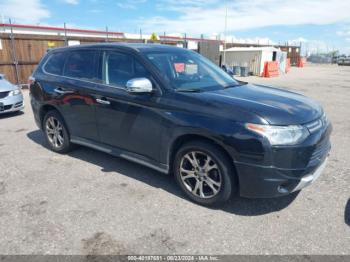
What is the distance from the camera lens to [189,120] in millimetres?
3229

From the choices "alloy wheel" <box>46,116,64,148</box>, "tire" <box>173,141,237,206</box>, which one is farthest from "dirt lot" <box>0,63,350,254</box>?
"alloy wheel" <box>46,116,64,148</box>

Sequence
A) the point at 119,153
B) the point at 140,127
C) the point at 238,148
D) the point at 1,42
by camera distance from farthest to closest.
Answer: the point at 1,42 → the point at 119,153 → the point at 140,127 → the point at 238,148

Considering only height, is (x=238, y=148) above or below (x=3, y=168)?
above

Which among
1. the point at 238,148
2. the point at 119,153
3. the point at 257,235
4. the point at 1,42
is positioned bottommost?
the point at 257,235

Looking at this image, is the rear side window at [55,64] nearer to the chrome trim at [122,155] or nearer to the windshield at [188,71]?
the chrome trim at [122,155]

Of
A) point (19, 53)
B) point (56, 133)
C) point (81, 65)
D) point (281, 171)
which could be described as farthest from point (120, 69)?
point (19, 53)

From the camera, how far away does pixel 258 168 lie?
2904 mm

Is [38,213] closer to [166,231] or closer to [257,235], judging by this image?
[166,231]

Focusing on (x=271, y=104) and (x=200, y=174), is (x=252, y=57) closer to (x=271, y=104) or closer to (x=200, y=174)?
(x=271, y=104)

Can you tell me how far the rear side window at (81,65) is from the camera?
14.2 ft

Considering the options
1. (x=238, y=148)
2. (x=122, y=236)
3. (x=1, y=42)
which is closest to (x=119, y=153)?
(x=122, y=236)

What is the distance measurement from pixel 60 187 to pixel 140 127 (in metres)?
1.36

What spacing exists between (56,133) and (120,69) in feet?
6.45

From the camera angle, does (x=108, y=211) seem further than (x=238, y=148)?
Yes
